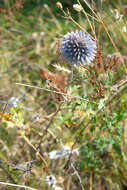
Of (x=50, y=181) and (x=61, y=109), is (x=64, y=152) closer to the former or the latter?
(x=50, y=181)

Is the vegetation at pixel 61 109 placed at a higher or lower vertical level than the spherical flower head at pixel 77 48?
lower

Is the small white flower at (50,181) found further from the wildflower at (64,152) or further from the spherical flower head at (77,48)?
the spherical flower head at (77,48)

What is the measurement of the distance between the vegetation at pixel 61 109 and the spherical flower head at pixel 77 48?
0.10 ft

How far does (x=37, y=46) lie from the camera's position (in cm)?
237

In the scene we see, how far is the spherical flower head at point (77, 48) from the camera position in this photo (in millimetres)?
1095

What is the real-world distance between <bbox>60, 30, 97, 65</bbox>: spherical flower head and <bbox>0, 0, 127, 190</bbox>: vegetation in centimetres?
3

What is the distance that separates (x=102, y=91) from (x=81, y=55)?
0.19m

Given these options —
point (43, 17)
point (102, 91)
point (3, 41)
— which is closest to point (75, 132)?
point (102, 91)

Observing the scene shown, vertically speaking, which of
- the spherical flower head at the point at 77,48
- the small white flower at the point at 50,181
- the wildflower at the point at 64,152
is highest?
the spherical flower head at the point at 77,48

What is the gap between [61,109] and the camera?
1.07 meters

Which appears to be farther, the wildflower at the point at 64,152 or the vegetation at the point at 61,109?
the wildflower at the point at 64,152

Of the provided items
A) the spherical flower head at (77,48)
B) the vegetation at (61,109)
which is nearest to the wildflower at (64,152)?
the vegetation at (61,109)

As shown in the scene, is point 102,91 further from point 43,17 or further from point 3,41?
point 43,17

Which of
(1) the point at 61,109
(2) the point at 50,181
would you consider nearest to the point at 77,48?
(1) the point at 61,109
